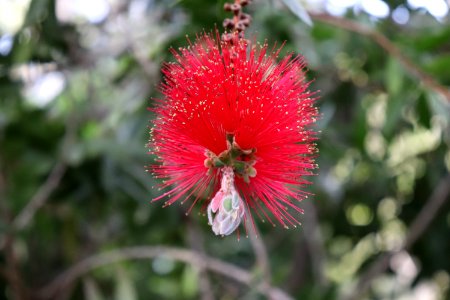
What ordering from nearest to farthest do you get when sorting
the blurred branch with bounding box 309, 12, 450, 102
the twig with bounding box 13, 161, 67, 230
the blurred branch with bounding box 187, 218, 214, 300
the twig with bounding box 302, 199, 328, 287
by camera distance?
the blurred branch with bounding box 309, 12, 450, 102 → the blurred branch with bounding box 187, 218, 214, 300 → the twig with bounding box 13, 161, 67, 230 → the twig with bounding box 302, 199, 328, 287

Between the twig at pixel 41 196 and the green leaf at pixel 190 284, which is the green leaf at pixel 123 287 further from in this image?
the twig at pixel 41 196

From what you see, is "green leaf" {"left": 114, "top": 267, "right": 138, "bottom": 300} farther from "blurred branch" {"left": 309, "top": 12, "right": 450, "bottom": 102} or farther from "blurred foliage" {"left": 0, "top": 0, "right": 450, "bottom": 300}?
"blurred branch" {"left": 309, "top": 12, "right": 450, "bottom": 102}

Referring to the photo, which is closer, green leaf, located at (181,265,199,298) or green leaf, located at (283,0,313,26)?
green leaf, located at (283,0,313,26)

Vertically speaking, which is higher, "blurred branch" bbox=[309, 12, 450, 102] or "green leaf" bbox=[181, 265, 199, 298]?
"blurred branch" bbox=[309, 12, 450, 102]

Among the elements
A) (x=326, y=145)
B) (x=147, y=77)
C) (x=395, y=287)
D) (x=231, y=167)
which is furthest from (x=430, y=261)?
(x=231, y=167)

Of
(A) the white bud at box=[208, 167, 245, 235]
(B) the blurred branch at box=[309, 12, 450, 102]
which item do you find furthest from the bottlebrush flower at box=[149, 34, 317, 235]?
(B) the blurred branch at box=[309, 12, 450, 102]

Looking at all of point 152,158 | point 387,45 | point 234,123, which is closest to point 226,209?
point 234,123

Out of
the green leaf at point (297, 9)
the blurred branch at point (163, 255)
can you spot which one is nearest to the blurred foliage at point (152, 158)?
the blurred branch at point (163, 255)
